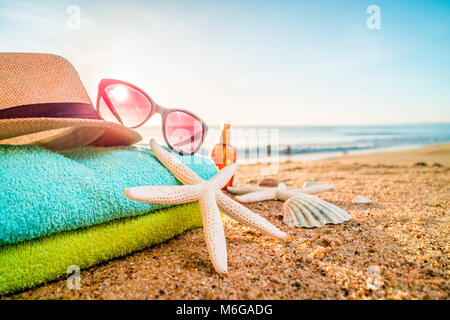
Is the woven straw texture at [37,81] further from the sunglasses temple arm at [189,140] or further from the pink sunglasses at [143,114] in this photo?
the sunglasses temple arm at [189,140]

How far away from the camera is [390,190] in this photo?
3.00m

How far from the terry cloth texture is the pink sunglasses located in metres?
0.53

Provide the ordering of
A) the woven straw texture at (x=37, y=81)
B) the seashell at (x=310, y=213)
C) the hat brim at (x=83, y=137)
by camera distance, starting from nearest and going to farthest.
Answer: the woven straw texture at (x=37, y=81) → the hat brim at (x=83, y=137) → the seashell at (x=310, y=213)

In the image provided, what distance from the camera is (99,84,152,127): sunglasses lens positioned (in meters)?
1.73

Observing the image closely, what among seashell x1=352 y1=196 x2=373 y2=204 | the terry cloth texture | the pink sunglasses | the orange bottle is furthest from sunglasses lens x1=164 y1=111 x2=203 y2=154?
seashell x1=352 y1=196 x2=373 y2=204

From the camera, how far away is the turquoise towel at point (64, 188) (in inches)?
41.4

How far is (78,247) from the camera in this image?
4.00ft

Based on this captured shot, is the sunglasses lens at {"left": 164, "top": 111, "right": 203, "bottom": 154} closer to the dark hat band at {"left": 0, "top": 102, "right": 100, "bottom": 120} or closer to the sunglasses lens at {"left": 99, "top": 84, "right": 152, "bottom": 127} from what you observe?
the sunglasses lens at {"left": 99, "top": 84, "right": 152, "bottom": 127}

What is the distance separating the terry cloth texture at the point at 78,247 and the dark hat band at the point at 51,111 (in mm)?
590

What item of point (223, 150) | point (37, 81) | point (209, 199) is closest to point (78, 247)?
point (209, 199)

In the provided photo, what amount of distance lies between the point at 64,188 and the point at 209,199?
645 millimetres

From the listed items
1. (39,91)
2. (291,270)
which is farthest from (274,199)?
(39,91)

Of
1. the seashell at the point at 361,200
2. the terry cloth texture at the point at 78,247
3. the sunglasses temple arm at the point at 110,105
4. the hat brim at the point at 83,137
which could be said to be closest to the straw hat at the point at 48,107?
the hat brim at the point at 83,137
